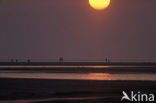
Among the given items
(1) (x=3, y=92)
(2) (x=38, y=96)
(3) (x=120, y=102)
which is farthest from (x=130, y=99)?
(1) (x=3, y=92)

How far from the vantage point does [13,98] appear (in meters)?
37.7

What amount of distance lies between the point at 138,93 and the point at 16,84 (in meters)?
14.1

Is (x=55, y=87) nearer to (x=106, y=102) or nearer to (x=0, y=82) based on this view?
(x=0, y=82)

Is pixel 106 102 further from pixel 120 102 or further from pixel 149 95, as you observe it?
pixel 149 95

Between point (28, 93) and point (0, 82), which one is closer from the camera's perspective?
point (28, 93)

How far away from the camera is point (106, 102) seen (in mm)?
34938

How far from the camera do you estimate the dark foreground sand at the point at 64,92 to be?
120 feet

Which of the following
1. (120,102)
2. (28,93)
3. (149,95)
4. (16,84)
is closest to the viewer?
(120,102)

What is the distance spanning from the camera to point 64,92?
4194 cm

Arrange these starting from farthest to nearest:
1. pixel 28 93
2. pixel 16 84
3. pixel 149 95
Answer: pixel 16 84 < pixel 28 93 < pixel 149 95

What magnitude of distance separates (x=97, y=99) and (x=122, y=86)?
1008 centimetres

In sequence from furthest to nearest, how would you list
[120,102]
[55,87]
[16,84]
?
1. [16,84]
2. [55,87]
3. [120,102]

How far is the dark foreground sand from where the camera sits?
36500 millimetres

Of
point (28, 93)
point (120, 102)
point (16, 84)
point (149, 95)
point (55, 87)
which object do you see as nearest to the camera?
point (120, 102)
